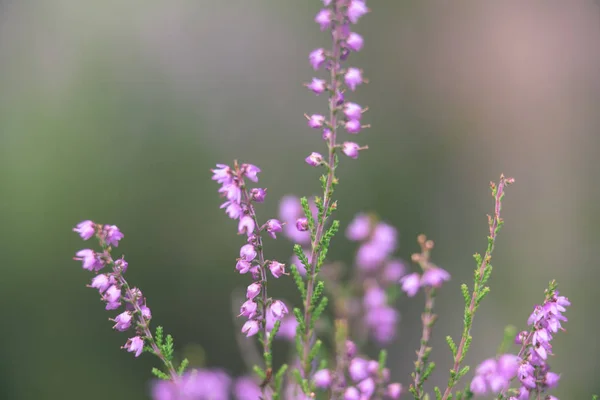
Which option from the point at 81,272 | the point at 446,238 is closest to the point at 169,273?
the point at 81,272

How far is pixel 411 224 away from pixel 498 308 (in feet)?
3.13

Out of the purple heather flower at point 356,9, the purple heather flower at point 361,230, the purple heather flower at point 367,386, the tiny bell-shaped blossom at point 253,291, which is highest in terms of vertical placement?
the purple heather flower at point 361,230

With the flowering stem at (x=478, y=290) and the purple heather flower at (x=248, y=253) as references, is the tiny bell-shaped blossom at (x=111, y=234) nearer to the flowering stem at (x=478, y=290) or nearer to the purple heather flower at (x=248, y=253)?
the purple heather flower at (x=248, y=253)

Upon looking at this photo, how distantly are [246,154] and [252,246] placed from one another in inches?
115

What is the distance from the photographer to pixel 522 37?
449cm

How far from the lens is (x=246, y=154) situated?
164 inches

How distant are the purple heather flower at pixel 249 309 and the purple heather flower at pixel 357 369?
11.8 inches

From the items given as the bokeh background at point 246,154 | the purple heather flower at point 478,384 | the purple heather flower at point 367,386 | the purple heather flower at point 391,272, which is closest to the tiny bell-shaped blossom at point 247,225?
the purple heather flower at point 367,386

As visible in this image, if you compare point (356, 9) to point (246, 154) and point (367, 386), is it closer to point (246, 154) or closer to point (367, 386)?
point (367, 386)

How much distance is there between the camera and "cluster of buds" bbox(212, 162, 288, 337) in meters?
1.25

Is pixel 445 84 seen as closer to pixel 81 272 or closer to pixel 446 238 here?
pixel 446 238

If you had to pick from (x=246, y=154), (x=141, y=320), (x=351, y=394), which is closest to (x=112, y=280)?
(x=141, y=320)

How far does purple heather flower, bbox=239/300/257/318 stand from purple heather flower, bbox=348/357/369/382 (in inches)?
11.8

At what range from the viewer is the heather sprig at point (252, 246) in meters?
1.25
